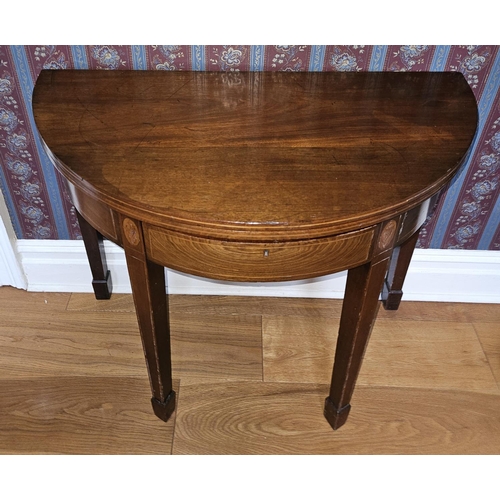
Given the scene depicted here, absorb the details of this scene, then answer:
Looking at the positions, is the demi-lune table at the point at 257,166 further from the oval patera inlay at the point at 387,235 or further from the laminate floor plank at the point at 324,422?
the laminate floor plank at the point at 324,422

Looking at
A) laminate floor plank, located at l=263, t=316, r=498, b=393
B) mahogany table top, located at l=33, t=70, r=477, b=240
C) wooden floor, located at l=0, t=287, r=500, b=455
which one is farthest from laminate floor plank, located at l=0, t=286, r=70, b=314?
mahogany table top, located at l=33, t=70, r=477, b=240

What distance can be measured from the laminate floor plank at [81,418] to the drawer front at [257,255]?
674 millimetres

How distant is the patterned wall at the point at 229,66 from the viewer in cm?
134

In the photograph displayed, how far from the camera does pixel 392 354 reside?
67.2 inches

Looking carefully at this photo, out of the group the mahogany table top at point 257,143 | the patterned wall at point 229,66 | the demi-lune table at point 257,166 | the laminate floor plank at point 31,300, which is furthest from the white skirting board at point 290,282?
the mahogany table top at point 257,143

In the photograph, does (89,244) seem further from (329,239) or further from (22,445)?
(329,239)

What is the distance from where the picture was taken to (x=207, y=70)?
1.35 meters

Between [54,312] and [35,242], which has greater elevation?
[35,242]

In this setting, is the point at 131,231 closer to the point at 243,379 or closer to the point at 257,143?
the point at 257,143

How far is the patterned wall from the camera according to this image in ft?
4.40

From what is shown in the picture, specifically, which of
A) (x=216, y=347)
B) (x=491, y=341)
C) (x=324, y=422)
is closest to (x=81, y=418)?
(x=216, y=347)
